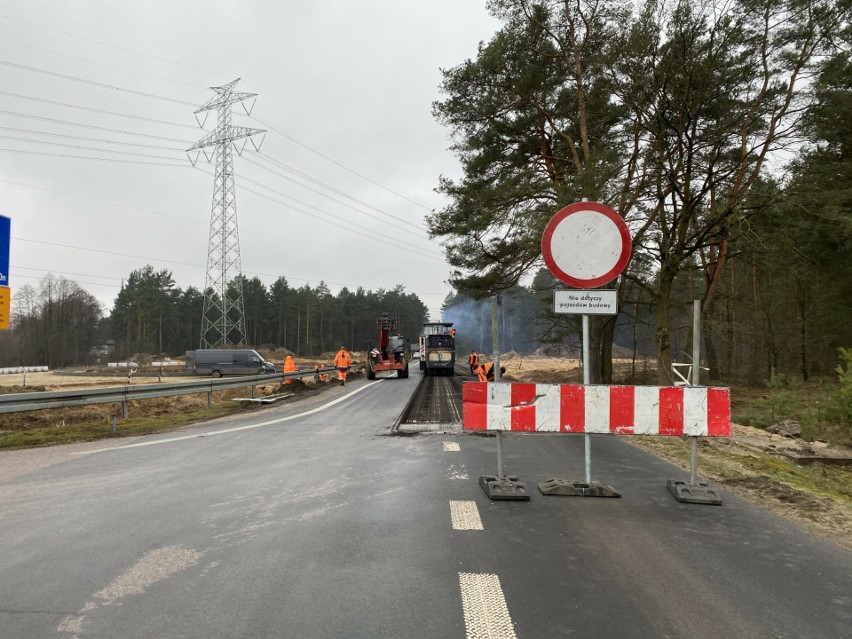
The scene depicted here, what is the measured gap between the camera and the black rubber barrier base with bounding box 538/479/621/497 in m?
5.40

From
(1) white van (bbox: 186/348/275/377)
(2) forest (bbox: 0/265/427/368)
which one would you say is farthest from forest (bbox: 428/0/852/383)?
(2) forest (bbox: 0/265/427/368)

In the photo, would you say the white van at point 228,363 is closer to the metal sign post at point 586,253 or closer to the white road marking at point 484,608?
the metal sign post at point 586,253

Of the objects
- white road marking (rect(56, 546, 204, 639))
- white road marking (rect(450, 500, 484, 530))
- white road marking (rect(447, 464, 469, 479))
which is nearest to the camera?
white road marking (rect(56, 546, 204, 639))

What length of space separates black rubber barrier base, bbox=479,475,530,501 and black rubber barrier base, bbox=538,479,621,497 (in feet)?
0.83

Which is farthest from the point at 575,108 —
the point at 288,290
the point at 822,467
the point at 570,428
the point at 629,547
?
the point at 288,290

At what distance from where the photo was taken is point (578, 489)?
5.44m

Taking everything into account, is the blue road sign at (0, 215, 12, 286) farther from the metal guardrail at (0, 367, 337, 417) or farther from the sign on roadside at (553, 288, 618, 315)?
the sign on roadside at (553, 288, 618, 315)

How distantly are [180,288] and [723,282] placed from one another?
97.8 metres

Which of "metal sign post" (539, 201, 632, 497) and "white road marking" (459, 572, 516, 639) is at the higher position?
"metal sign post" (539, 201, 632, 497)

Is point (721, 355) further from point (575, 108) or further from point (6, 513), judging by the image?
point (6, 513)

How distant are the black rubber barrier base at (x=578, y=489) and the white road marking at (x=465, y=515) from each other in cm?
92

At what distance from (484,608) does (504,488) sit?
241cm

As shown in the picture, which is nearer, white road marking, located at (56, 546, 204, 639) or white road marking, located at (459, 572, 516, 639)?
white road marking, located at (459, 572, 516, 639)

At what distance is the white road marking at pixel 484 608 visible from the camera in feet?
8.84
